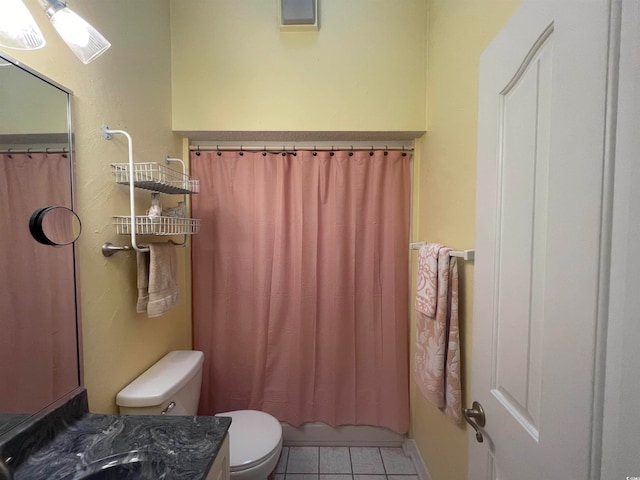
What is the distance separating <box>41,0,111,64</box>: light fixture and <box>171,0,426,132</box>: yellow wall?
2.10ft

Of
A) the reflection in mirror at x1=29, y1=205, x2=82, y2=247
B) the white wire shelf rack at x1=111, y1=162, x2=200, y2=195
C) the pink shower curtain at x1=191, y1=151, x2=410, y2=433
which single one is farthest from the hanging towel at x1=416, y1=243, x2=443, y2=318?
the reflection in mirror at x1=29, y1=205, x2=82, y2=247

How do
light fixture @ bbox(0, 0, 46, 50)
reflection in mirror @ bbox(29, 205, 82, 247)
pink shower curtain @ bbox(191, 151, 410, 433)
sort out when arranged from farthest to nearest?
pink shower curtain @ bbox(191, 151, 410, 433) → reflection in mirror @ bbox(29, 205, 82, 247) → light fixture @ bbox(0, 0, 46, 50)

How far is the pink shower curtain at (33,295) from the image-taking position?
2.31ft

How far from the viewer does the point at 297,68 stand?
4.69ft

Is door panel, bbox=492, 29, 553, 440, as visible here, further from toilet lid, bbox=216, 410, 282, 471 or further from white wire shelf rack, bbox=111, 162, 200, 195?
white wire shelf rack, bbox=111, 162, 200, 195

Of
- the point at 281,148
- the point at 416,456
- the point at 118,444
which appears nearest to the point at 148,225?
the point at 118,444

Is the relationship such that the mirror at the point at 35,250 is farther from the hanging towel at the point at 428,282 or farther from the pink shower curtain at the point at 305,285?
the hanging towel at the point at 428,282

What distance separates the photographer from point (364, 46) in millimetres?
1422

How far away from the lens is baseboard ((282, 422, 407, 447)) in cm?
161

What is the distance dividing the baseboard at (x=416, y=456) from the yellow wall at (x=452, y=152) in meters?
0.06

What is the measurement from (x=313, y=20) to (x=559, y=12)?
131 cm

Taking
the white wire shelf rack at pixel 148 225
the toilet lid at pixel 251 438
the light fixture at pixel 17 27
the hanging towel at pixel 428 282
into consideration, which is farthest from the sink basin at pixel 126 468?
the light fixture at pixel 17 27

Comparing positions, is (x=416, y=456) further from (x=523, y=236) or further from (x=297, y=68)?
(x=297, y=68)

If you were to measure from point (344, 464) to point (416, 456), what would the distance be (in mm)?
448
